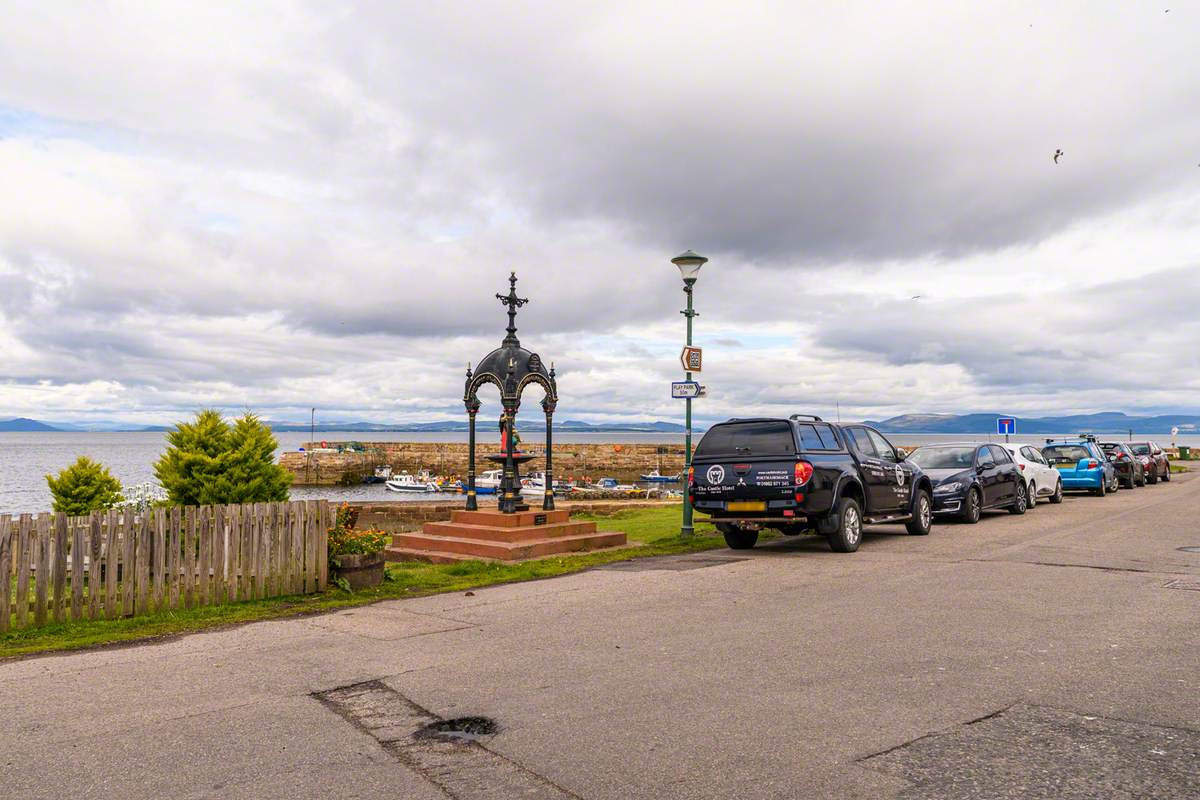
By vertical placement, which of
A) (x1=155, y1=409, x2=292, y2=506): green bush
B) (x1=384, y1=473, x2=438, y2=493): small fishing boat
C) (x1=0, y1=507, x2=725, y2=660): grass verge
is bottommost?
(x1=384, y1=473, x2=438, y2=493): small fishing boat

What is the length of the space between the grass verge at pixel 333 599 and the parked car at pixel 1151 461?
1014 inches

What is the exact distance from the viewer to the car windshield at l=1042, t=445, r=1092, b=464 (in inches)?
1087

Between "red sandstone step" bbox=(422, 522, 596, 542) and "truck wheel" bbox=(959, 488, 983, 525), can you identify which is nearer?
"red sandstone step" bbox=(422, 522, 596, 542)

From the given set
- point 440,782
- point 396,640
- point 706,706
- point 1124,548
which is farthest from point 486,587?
point 1124,548

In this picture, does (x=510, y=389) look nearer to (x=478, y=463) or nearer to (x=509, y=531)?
(x=509, y=531)

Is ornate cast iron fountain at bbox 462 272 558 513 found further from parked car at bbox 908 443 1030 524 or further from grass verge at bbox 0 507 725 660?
parked car at bbox 908 443 1030 524

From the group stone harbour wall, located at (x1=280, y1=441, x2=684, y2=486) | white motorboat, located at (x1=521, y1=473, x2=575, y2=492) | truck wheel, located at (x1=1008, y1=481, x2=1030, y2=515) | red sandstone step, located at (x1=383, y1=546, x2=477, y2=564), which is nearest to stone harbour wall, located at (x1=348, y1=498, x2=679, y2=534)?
truck wheel, located at (x1=1008, y1=481, x2=1030, y2=515)

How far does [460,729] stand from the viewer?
17.3 ft

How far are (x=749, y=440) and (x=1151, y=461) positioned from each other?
28.1 meters

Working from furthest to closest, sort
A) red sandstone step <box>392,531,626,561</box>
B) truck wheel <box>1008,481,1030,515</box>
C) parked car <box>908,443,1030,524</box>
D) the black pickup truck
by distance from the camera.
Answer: truck wheel <box>1008,481,1030,515</box>
parked car <box>908,443,1030,524</box>
the black pickup truck
red sandstone step <box>392,531,626,561</box>

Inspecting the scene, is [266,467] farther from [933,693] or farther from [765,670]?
[933,693]

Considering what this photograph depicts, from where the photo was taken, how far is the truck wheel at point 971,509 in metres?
18.4

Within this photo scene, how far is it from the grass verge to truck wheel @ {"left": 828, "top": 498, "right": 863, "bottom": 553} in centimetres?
217

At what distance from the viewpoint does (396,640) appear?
7.76 metres
